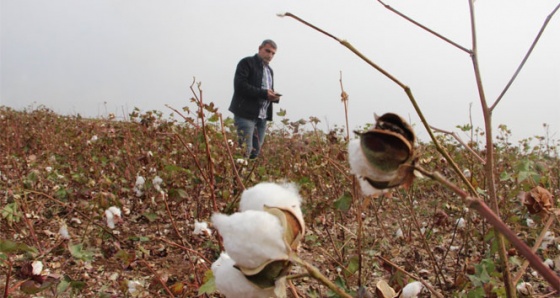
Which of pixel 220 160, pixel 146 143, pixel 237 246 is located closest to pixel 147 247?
pixel 220 160

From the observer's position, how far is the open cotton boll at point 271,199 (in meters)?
0.53

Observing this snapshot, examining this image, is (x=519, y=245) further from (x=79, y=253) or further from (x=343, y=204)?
(x=79, y=253)

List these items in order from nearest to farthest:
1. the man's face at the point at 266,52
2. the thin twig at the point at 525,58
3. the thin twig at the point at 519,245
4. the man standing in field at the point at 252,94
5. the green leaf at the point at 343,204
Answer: the thin twig at the point at 519,245, the thin twig at the point at 525,58, the green leaf at the point at 343,204, the man standing in field at the point at 252,94, the man's face at the point at 266,52

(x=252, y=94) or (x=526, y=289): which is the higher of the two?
(x=252, y=94)

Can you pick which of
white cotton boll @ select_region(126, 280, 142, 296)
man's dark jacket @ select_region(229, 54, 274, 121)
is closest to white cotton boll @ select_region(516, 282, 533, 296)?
white cotton boll @ select_region(126, 280, 142, 296)

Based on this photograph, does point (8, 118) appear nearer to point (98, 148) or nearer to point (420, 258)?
point (98, 148)

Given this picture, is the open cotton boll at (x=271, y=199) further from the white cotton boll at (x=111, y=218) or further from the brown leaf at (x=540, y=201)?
the white cotton boll at (x=111, y=218)

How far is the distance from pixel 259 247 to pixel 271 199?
0.23 feet

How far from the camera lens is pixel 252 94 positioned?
175 inches

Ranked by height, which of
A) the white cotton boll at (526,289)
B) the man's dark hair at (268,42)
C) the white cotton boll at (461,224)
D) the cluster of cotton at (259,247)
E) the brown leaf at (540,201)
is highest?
the man's dark hair at (268,42)

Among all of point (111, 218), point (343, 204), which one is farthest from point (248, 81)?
point (343, 204)

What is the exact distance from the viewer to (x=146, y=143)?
409cm

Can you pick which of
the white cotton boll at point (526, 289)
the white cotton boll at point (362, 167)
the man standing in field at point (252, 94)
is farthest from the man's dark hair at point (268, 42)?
the white cotton boll at point (362, 167)

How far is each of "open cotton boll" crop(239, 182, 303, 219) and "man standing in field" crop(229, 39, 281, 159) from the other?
369 centimetres
